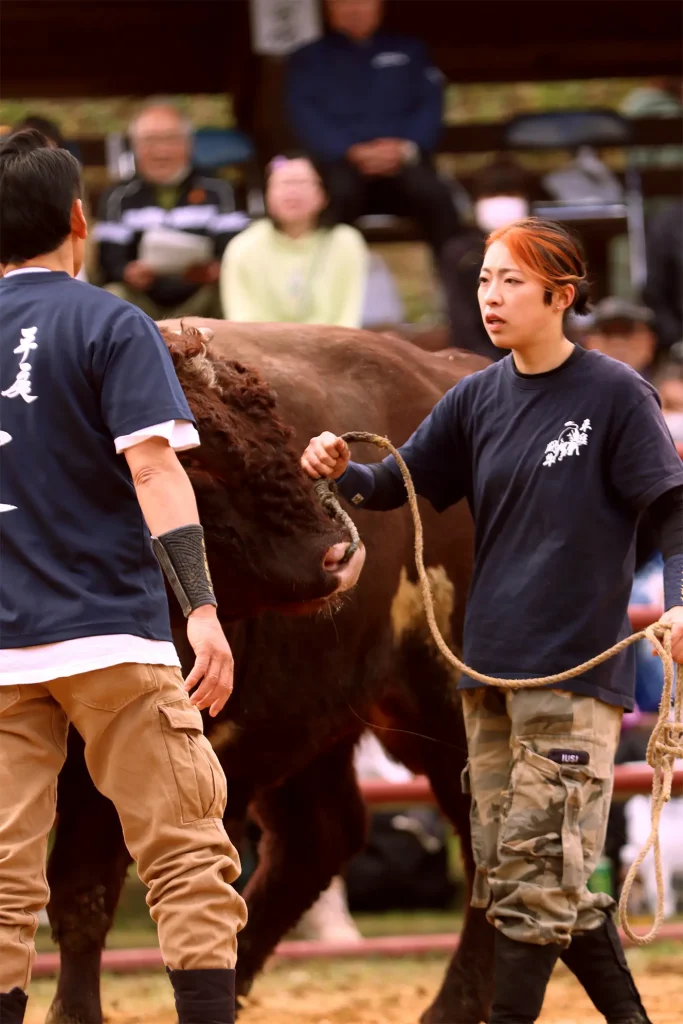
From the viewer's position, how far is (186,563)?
3.55m

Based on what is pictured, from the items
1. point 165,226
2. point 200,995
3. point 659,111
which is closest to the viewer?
point 200,995

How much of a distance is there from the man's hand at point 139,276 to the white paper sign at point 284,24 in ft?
6.46

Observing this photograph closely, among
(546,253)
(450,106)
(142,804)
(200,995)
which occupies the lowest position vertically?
(450,106)

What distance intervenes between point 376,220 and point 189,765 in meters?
7.08

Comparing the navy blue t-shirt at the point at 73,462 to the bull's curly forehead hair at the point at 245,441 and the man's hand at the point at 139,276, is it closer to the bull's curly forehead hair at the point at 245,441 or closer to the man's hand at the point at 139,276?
the bull's curly forehead hair at the point at 245,441

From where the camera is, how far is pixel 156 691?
3535 millimetres

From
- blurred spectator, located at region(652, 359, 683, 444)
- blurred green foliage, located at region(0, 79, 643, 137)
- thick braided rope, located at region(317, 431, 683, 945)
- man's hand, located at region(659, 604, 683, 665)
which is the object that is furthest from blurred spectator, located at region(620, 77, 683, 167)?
blurred green foliage, located at region(0, 79, 643, 137)

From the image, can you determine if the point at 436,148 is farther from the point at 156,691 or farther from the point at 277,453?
the point at 156,691

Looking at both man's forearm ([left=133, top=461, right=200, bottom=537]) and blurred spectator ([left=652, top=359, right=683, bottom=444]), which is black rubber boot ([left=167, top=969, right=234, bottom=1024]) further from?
blurred spectator ([left=652, top=359, right=683, bottom=444])

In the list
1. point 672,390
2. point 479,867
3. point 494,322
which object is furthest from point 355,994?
point 672,390

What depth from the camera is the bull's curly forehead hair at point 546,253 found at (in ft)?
13.9

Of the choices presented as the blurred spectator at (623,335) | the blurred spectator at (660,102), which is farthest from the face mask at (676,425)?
the blurred spectator at (660,102)

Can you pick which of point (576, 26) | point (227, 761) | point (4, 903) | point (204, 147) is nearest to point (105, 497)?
point (4, 903)

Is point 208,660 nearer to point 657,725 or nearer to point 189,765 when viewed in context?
point 189,765
